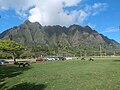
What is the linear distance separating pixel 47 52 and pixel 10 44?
7289 centimetres

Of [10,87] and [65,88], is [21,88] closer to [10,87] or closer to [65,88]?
[10,87]

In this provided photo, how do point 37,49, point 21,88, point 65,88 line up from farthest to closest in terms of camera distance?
1. point 37,49
2. point 21,88
3. point 65,88

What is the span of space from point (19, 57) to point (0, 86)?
11402cm

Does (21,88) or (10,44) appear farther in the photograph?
(10,44)

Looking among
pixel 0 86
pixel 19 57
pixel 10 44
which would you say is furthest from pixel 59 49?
pixel 0 86

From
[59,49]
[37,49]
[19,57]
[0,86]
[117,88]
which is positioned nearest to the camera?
[117,88]

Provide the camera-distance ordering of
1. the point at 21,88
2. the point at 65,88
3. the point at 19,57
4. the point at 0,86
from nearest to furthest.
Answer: the point at 65,88
the point at 21,88
the point at 0,86
the point at 19,57

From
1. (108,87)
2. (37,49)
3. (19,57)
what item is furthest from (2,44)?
(108,87)

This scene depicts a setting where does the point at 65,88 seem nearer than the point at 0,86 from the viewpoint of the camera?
Yes

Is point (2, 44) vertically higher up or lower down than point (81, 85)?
higher up

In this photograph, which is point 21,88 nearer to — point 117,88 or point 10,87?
point 10,87

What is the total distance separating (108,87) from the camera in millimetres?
16781

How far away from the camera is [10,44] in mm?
105062

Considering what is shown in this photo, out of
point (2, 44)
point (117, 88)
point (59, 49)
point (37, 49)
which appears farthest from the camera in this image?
point (59, 49)
